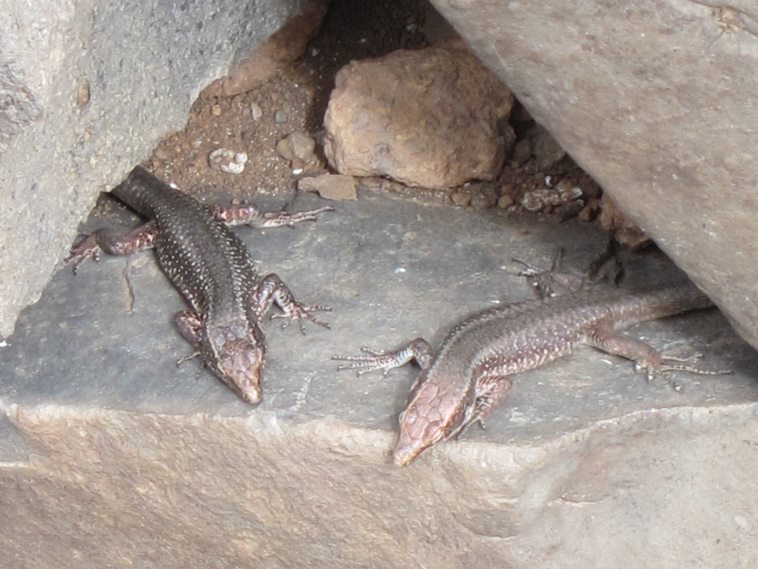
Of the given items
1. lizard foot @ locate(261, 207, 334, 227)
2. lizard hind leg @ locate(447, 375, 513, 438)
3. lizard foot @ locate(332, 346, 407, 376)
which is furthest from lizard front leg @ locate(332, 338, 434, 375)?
lizard foot @ locate(261, 207, 334, 227)

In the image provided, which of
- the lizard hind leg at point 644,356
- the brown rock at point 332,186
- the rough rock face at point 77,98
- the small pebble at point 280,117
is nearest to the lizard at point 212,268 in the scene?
the brown rock at point 332,186

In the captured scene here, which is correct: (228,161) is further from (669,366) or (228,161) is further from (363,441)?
(669,366)

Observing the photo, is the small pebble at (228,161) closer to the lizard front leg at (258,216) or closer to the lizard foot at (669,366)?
the lizard front leg at (258,216)

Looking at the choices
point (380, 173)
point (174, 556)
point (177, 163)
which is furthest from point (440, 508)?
point (177, 163)

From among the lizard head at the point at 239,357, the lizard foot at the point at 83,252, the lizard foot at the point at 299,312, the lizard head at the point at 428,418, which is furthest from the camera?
the lizard foot at the point at 83,252

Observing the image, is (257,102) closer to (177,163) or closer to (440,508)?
(177,163)

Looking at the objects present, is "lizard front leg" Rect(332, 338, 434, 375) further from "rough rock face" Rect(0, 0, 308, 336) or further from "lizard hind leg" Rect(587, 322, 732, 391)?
"rough rock face" Rect(0, 0, 308, 336)
